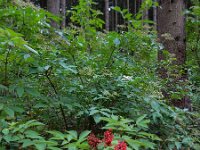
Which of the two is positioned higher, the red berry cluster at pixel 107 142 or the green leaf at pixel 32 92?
the green leaf at pixel 32 92

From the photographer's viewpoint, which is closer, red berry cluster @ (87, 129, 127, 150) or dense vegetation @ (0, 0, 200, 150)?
red berry cluster @ (87, 129, 127, 150)

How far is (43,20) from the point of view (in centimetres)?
216

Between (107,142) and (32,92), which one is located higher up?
(32,92)

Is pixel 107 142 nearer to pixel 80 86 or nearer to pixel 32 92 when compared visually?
pixel 32 92

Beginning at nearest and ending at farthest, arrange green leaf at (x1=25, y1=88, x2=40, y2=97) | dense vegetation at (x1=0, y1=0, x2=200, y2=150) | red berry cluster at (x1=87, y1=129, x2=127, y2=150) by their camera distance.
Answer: red berry cluster at (x1=87, y1=129, x2=127, y2=150)
green leaf at (x1=25, y1=88, x2=40, y2=97)
dense vegetation at (x1=0, y1=0, x2=200, y2=150)

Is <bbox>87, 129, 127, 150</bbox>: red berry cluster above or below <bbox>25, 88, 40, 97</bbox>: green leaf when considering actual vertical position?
below

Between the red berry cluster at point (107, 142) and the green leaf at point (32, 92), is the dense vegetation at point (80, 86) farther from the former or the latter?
the red berry cluster at point (107, 142)

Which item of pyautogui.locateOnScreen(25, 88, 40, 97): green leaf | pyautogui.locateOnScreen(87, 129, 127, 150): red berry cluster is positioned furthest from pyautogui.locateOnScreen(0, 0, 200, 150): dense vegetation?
pyautogui.locateOnScreen(87, 129, 127, 150): red berry cluster

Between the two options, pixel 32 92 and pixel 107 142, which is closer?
pixel 107 142

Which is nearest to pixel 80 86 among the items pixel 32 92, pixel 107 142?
pixel 32 92

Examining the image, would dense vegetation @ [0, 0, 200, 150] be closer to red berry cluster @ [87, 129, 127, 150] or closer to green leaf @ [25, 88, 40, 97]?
green leaf @ [25, 88, 40, 97]

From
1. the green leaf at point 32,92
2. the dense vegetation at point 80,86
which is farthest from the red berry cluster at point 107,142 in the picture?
the green leaf at point 32,92

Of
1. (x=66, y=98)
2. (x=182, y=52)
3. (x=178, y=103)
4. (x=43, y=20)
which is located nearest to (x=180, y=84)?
(x=178, y=103)

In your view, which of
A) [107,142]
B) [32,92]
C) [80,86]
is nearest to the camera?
[107,142]
